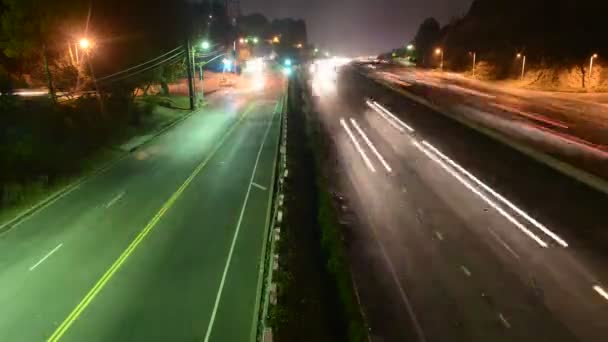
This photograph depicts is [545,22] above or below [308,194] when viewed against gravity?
above

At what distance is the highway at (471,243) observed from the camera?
12805 mm

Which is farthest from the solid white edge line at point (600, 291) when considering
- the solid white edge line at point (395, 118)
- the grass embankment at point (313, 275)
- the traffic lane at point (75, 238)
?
the solid white edge line at point (395, 118)

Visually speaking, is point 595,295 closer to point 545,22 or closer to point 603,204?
point 603,204

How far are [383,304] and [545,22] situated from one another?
81127mm

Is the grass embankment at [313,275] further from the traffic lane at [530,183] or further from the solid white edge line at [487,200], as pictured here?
the traffic lane at [530,183]

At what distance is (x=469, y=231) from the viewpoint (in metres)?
18.3

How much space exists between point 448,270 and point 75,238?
14.8 metres

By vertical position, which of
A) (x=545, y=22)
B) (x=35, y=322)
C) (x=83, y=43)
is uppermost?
(x=545, y=22)

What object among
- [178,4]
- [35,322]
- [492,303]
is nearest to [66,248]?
[35,322]

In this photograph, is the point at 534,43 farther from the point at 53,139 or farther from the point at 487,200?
the point at 53,139

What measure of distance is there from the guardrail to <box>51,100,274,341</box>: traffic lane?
552mm

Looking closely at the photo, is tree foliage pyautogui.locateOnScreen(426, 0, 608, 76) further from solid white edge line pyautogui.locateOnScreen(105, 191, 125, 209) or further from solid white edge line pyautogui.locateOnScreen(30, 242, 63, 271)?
solid white edge line pyautogui.locateOnScreen(30, 242, 63, 271)

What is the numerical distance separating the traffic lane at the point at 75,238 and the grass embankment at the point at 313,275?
6617 millimetres

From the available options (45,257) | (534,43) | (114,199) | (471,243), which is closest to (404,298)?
(471,243)
